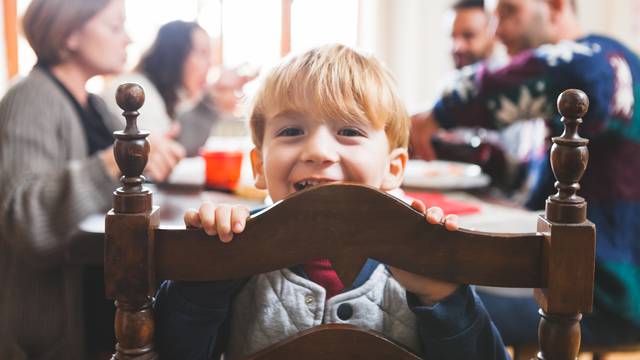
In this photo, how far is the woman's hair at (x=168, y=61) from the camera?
243cm

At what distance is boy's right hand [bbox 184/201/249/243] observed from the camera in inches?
25.1

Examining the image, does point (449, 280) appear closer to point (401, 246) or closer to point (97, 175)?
point (401, 246)

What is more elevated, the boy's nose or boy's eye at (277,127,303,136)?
boy's eye at (277,127,303,136)

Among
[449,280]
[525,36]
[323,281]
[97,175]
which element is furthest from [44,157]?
[525,36]

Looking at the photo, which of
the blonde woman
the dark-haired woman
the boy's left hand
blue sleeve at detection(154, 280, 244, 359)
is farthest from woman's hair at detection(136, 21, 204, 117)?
the boy's left hand

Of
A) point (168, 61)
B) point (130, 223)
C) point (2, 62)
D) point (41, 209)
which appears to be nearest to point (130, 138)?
point (130, 223)

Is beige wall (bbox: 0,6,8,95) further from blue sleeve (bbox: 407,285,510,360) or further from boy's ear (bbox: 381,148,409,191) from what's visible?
blue sleeve (bbox: 407,285,510,360)

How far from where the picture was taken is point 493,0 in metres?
1.91

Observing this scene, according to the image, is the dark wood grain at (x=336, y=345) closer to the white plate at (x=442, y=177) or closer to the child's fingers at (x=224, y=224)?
the child's fingers at (x=224, y=224)

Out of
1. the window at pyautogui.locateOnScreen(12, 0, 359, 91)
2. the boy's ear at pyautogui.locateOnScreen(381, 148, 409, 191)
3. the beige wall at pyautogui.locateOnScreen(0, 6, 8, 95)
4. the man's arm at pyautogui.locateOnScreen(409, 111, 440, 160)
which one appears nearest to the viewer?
the boy's ear at pyautogui.locateOnScreen(381, 148, 409, 191)

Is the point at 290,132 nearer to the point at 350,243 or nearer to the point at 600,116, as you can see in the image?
the point at 350,243

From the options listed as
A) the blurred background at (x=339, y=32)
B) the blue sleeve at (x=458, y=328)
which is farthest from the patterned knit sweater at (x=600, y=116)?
the blurred background at (x=339, y=32)

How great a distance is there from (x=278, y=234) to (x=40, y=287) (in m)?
1.08

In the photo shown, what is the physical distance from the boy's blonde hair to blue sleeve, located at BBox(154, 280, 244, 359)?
24 centimetres
